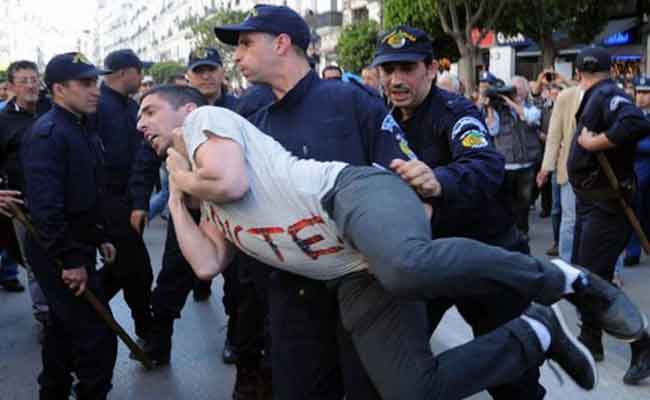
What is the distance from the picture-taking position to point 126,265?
4.77 metres

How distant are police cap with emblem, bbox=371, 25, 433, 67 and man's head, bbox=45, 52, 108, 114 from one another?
1601 mm

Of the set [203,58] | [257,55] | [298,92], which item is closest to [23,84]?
[203,58]

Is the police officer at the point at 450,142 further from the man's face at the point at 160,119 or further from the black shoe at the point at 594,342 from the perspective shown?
the black shoe at the point at 594,342

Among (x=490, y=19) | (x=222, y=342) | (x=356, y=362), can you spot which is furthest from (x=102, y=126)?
(x=490, y=19)

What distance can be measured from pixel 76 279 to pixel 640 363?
3.09 metres

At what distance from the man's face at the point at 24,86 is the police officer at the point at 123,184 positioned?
50 centimetres

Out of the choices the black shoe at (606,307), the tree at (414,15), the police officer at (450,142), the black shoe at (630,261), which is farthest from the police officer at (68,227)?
the tree at (414,15)

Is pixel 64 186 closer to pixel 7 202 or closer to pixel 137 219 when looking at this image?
pixel 7 202

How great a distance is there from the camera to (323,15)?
43.2m

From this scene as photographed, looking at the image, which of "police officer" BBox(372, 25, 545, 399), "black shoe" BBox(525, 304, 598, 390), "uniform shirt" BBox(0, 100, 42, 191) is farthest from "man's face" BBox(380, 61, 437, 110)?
"uniform shirt" BBox(0, 100, 42, 191)

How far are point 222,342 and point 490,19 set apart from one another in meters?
19.4

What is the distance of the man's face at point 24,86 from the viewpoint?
5640 millimetres

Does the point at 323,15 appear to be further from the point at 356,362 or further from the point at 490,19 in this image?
the point at 356,362

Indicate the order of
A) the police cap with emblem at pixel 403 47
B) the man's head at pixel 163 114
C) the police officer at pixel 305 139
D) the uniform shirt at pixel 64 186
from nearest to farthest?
the police officer at pixel 305 139 < the police cap with emblem at pixel 403 47 < the man's head at pixel 163 114 < the uniform shirt at pixel 64 186
